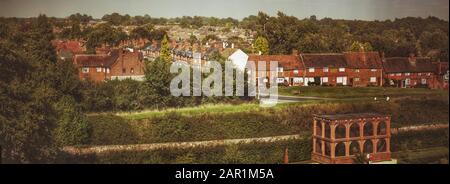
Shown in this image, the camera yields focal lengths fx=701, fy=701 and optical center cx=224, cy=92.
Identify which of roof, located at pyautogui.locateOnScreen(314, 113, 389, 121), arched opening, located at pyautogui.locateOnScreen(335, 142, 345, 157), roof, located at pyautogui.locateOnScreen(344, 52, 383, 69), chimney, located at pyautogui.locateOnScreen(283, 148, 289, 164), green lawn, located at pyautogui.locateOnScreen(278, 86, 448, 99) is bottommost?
chimney, located at pyautogui.locateOnScreen(283, 148, 289, 164)

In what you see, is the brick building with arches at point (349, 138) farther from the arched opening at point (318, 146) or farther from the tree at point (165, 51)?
the tree at point (165, 51)

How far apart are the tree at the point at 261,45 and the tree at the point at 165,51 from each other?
4.92ft

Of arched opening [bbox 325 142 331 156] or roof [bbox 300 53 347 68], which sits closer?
arched opening [bbox 325 142 331 156]

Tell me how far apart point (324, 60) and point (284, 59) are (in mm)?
665

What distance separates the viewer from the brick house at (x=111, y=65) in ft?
37.0

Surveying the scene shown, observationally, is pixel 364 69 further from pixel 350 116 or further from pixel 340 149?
pixel 340 149

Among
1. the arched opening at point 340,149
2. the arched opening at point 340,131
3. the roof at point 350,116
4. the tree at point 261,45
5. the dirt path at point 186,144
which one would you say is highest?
the tree at point 261,45

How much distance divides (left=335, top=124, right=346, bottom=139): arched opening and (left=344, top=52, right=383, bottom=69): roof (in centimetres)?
117

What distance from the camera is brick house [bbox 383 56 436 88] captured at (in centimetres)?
1160

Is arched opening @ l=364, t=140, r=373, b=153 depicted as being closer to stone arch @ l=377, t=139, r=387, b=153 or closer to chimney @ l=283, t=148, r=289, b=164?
stone arch @ l=377, t=139, r=387, b=153

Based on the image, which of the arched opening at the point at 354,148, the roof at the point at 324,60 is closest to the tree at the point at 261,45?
the roof at the point at 324,60

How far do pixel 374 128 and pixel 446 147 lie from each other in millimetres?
1126

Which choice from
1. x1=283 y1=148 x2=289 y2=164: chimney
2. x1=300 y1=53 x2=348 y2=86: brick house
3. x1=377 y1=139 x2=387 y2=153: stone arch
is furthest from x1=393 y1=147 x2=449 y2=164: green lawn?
x1=283 y1=148 x2=289 y2=164: chimney
